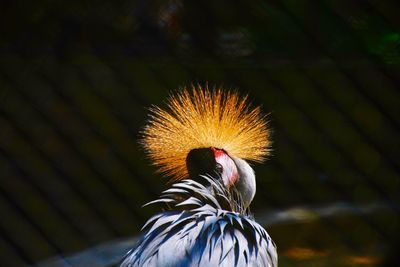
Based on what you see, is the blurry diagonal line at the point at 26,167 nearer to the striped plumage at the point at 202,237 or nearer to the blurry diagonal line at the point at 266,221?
the blurry diagonal line at the point at 266,221

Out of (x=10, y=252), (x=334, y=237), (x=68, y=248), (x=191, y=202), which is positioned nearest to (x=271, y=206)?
(x=334, y=237)

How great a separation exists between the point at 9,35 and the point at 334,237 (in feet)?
4.08

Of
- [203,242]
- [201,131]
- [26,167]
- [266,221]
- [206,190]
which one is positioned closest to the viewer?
[203,242]

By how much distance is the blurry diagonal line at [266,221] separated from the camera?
247 cm

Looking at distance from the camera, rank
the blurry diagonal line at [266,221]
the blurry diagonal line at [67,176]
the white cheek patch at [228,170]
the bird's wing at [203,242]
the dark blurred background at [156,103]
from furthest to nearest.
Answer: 1. the blurry diagonal line at [67,176]
2. the dark blurred background at [156,103]
3. the blurry diagonal line at [266,221]
4. the white cheek patch at [228,170]
5. the bird's wing at [203,242]

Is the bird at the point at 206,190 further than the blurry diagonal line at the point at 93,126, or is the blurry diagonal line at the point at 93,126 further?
the blurry diagonal line at the point at 93,126

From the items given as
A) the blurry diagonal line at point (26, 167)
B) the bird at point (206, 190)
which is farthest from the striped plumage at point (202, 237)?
the blurry diagonal line at point (26, 167)

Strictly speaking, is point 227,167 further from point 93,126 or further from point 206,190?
point 93,126

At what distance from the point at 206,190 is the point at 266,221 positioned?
995 mm

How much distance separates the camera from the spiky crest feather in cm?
190

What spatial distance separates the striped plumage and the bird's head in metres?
0.06

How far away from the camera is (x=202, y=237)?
167 centimetres

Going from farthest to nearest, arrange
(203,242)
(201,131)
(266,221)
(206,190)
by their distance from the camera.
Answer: (266,221) → (201,131) → (206,190) → (203,242)

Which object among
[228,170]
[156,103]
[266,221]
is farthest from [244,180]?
[156,103]
